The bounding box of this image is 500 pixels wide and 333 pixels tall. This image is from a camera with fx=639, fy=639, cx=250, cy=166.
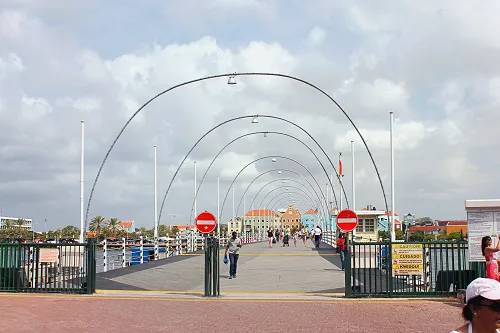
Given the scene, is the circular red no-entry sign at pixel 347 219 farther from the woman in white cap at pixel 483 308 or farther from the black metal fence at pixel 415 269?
the woman in white cap at pixel 483 308

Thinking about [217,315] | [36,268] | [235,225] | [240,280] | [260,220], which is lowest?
[240,280]

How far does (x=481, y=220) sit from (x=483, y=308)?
11.6 meters

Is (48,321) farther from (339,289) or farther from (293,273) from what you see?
(293,273)

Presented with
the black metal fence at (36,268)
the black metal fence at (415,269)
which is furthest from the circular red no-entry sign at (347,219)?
the black metal fence at (36,268)

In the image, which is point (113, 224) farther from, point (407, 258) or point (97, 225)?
point (407, 258)

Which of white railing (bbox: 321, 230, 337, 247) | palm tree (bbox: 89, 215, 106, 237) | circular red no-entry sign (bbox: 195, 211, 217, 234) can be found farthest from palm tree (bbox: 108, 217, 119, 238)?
circular red no-entry sign (bbox: 195, 211, 217, 234)

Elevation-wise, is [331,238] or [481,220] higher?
[481,220]

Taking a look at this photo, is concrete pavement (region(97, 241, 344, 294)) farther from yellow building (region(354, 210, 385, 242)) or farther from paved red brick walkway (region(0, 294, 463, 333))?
yellow building (region(354, 210, 385, 242))

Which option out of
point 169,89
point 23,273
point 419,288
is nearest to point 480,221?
point 419,288

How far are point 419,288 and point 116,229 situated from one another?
122514 mm

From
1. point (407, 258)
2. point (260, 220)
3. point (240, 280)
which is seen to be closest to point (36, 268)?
point (240, 280)

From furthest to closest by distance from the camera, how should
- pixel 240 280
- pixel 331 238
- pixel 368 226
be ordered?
1. pixel 331 238
2. pixel 368 226
3. pixel 240 280

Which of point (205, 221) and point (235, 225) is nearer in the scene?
point (205, 221)

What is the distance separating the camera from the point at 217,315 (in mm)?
12797
